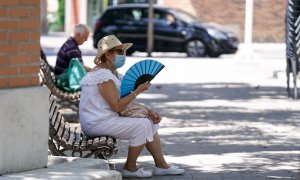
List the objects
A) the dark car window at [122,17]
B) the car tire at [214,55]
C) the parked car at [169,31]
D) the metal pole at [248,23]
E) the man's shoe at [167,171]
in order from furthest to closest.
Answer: the dark car window at [122,17], the car tire at [214,55], the parked car at [169,31], the metal pole at [248,23], the man's shoe at [167,171]

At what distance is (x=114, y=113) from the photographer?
9.36m

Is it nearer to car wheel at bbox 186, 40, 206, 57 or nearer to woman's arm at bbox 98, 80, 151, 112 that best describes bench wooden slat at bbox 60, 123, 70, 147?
woman's arm at bbox 98, 80, 151, 112

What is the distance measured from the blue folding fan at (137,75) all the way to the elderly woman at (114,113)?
62 mm

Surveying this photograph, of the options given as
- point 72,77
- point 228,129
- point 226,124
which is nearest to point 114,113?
point 228,129

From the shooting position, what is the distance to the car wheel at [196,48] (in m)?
30.4

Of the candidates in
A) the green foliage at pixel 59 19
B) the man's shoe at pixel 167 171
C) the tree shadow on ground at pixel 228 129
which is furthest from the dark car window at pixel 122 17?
the man's shoe at pixel 167 171

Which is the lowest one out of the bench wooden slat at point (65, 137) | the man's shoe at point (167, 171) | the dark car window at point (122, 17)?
the man's shoe at point (167, 171)

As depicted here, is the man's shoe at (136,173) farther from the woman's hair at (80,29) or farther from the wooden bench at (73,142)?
the woman's hair at (80,29)

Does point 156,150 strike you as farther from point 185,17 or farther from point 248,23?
point 185,17

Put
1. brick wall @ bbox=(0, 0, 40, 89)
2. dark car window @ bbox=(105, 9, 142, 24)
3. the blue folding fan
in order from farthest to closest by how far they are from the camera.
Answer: dark car window @ bbox=(105, 9, 142, 24) → the blue folding fan → brick wall @ bbox=(0, 0, 40, 89)

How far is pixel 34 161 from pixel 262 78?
44.9 ft

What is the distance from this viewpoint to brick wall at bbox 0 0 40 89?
308 inches

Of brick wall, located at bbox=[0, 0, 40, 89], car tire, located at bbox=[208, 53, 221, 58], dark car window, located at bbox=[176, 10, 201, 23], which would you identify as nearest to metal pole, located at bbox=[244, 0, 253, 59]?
car tire, located at bbox=[208, 53, 221, 58]

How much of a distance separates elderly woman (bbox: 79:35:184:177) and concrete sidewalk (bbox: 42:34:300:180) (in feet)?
1.17
